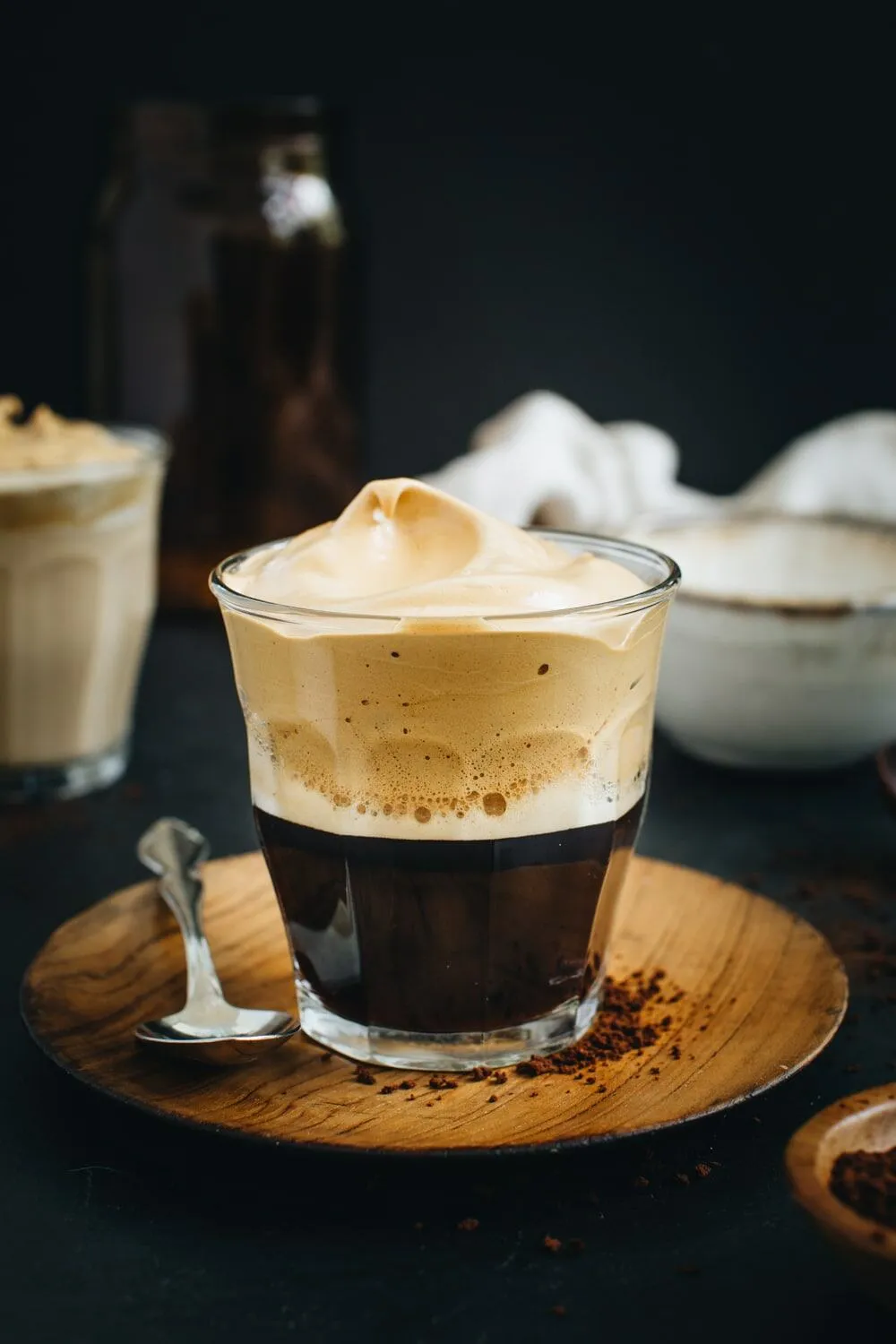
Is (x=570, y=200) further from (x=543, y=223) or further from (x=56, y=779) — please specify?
(x=56, y=779)

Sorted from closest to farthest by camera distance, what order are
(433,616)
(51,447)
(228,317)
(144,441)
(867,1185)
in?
1. (867,1185)
2. (433,616)
3. (51,447)
4. (144,441)
5. (228,317)

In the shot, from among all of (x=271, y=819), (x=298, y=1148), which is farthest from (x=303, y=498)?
(x=298, y=1148)

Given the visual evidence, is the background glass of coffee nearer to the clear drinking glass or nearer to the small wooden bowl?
the small wooden bowl

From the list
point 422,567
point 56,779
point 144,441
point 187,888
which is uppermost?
point 422,567

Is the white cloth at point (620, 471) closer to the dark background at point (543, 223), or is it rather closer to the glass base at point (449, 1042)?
the dark background at point (543, 223)

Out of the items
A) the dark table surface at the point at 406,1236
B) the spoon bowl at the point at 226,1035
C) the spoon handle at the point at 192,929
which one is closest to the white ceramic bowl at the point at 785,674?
the dark table surface at the point at 406,1236

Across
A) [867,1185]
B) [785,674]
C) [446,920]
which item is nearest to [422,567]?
[446,920]

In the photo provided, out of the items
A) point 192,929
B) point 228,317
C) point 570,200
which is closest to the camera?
point 192,929
